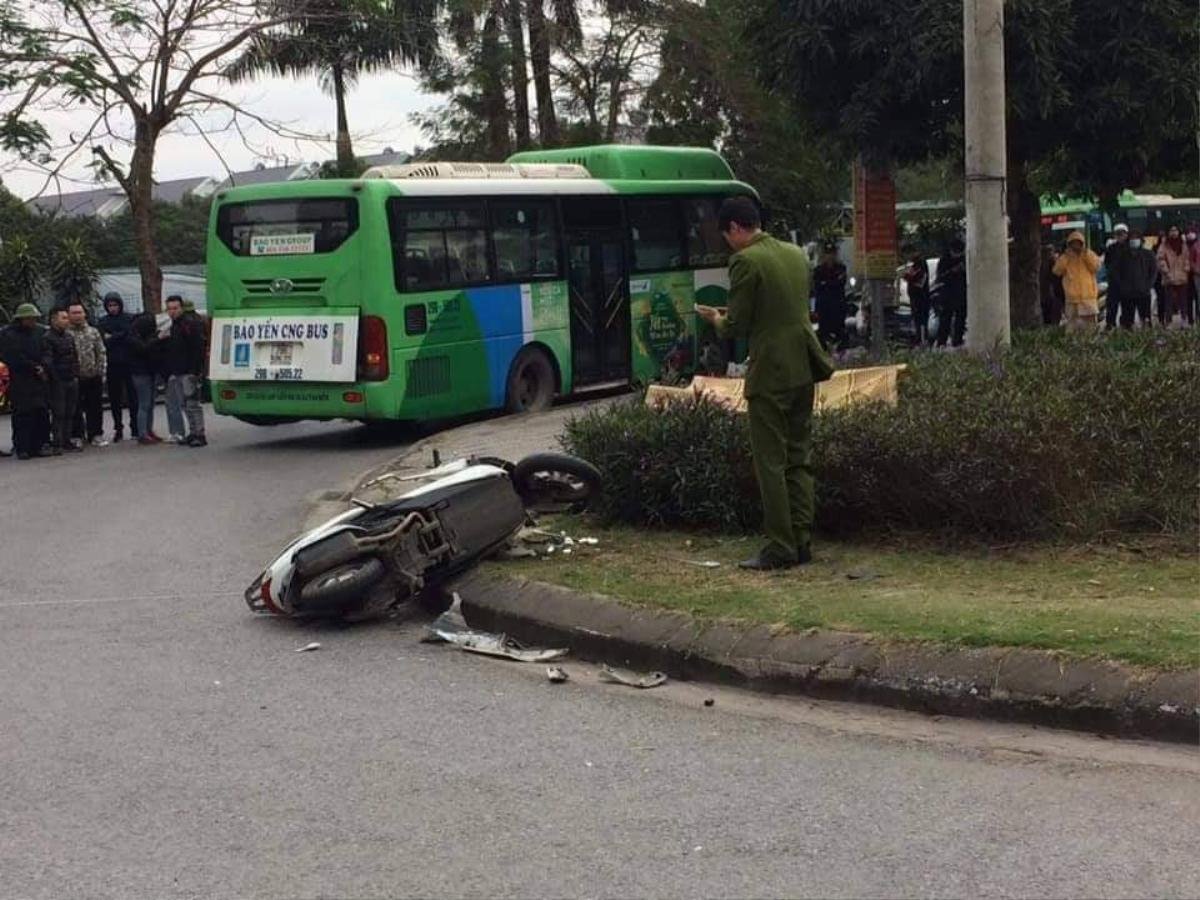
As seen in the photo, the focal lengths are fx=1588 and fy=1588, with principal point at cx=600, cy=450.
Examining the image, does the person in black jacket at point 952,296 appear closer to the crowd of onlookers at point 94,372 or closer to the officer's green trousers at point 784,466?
the crowd of onlookers at point 94,372

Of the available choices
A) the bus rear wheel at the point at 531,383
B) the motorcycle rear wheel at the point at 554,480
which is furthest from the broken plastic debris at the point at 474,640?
the bus rear wheel at the point at 531,383

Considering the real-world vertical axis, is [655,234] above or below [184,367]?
above

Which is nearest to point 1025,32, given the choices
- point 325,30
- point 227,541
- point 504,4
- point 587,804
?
point 227,541

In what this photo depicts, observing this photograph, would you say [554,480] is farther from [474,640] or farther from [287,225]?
[287,225]

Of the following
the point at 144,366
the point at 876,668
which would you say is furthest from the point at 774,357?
the point at 144,366

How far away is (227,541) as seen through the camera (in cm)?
1148

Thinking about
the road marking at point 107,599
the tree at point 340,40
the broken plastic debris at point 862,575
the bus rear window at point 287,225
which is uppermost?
the tree at point 340,40

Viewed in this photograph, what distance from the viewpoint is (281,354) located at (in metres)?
16.6

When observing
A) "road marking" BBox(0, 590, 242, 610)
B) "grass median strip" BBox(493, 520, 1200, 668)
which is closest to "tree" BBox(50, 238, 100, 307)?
"road marking" BBox(0, 590, 242, 610)

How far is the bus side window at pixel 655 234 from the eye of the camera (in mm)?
19719

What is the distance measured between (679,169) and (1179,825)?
54.9ft

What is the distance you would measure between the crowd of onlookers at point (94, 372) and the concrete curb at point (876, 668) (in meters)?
11.0

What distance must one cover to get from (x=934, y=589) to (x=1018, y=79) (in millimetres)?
8885

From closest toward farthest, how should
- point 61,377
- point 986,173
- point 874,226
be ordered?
1. point 986,173
2. point 874,226
3. point 61,377
